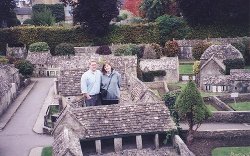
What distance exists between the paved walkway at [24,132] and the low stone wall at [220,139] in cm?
1219

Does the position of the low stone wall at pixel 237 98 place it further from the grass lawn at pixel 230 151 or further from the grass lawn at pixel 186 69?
the grass lawn at pixel 186 69

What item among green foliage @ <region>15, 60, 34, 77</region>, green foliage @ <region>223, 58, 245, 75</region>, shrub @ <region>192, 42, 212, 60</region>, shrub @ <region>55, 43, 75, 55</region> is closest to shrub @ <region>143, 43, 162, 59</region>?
shrub @ <region>192, 42, 212, 60</region>

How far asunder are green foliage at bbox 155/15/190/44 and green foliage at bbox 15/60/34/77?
2215 cm

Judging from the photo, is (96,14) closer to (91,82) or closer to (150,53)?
(150,53)

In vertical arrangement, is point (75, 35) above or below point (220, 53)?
above

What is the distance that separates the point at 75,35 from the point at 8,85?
2512 centimetres

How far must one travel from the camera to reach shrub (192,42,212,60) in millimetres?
66312

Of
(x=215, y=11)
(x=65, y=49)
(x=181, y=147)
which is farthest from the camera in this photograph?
(x=215, y=11)

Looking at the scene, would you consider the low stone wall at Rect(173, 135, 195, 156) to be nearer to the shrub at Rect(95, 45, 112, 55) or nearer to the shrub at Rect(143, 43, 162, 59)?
the shrub at Rect(143, 43, 162, 59)

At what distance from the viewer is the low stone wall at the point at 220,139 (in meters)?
37.3

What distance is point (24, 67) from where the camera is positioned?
208ft

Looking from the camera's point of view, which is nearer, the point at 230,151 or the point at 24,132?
the point at 230,151

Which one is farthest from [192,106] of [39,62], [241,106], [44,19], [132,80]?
[44,19]

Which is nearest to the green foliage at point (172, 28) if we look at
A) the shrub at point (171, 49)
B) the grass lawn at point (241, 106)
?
the shrub at point (171, 49)
